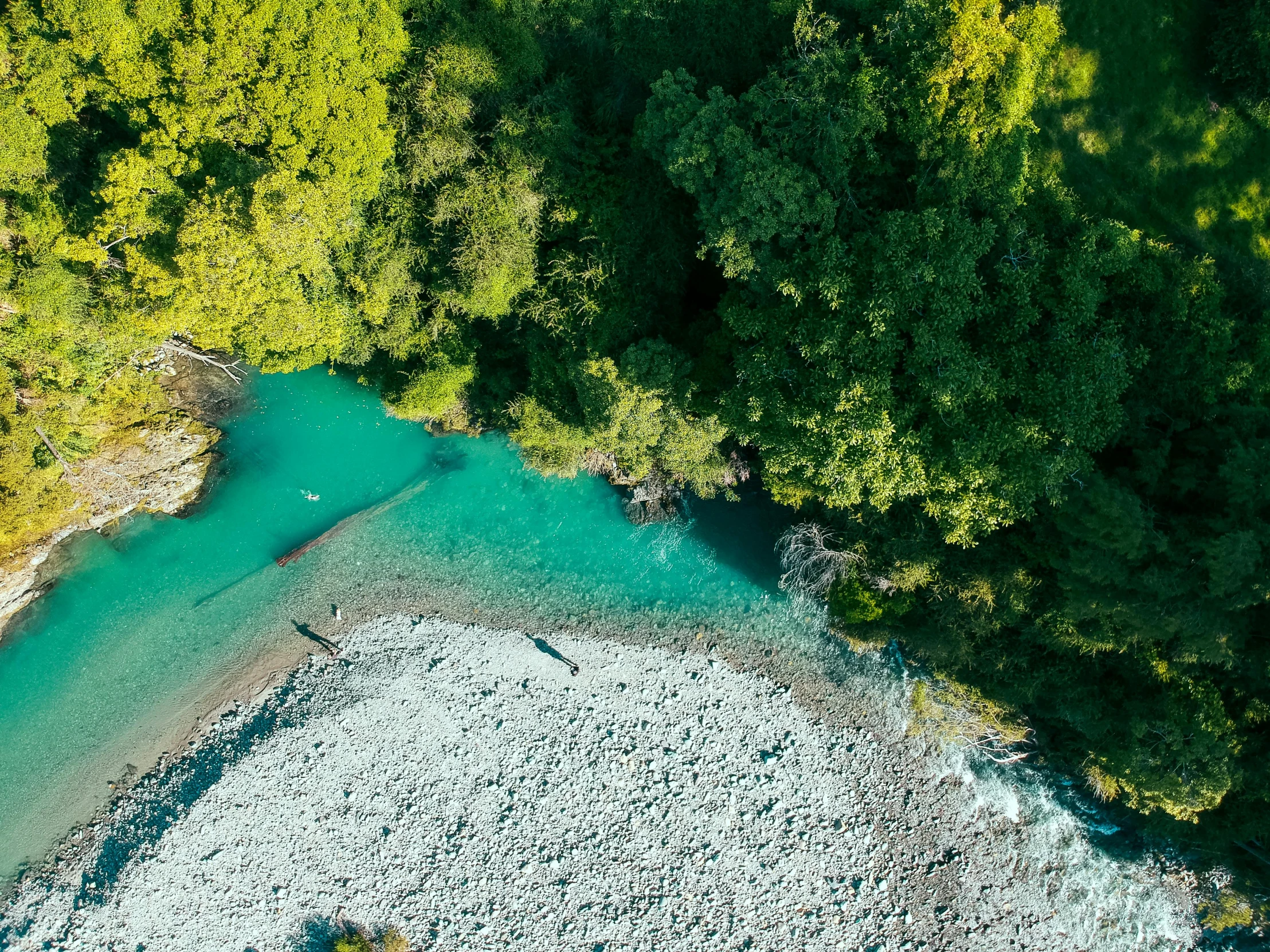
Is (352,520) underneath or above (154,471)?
underneath

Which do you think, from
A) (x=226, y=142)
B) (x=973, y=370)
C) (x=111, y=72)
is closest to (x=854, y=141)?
(x=973, y=370)

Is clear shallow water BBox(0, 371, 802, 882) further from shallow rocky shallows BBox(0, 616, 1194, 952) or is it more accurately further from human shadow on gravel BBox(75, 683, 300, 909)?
shallow rocky shallows BBox(0, 616, 1194, 952)

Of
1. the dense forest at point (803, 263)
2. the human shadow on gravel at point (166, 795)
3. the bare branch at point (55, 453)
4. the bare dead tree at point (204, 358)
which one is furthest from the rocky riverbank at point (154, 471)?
the human shadow on gravel at point (166, 795)

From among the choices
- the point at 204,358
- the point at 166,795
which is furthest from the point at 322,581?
the point at 166,795

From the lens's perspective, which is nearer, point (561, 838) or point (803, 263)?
point (803, 263)

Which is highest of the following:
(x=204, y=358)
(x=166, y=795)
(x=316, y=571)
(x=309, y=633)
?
(x=204, y=358)

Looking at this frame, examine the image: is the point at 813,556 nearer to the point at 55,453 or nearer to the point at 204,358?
the point at 204,358

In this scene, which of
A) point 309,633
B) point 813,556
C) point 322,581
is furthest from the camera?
point 322,581

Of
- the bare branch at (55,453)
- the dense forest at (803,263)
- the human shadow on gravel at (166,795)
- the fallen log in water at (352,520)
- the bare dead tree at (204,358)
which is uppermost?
the dense forest at (803,263)

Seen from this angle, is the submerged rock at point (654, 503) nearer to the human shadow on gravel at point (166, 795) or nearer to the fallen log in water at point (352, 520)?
the fallen log in water at point (352, 520)
